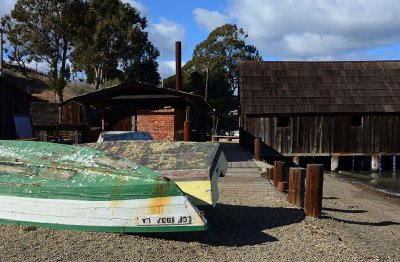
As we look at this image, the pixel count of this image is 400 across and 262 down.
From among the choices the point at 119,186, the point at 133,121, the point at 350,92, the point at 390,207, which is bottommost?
the point at 390,207

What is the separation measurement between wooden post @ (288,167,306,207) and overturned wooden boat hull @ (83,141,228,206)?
5.35 feet

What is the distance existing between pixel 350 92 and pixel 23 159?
74.7 feet

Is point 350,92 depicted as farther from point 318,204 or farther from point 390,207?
point 318,204

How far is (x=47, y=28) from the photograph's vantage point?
4206 centimetres

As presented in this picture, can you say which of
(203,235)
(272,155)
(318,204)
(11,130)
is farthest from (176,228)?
(272,155)

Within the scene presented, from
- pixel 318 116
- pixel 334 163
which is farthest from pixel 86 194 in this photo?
pixel 334 163

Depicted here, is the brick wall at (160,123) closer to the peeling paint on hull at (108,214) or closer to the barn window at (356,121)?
the barn window at (356,121)

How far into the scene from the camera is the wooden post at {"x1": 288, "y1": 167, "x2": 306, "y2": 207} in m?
10.3

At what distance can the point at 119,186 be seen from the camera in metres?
7.05

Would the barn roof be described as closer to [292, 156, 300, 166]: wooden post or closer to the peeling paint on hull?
[292, 156, 300, 166]: wooden post

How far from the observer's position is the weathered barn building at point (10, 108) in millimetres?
17609

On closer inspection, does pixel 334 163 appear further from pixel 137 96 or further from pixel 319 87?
pixel 137 96

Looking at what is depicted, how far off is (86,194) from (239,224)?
111 inches

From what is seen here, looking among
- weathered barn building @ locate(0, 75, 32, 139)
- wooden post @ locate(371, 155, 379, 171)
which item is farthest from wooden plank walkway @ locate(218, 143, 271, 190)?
wooden post @ locate(371, 155, 379, 171)
